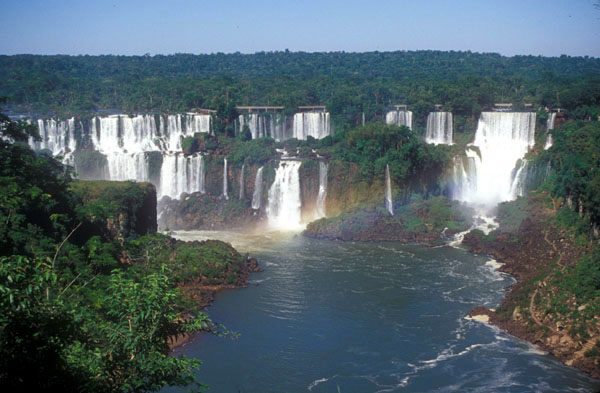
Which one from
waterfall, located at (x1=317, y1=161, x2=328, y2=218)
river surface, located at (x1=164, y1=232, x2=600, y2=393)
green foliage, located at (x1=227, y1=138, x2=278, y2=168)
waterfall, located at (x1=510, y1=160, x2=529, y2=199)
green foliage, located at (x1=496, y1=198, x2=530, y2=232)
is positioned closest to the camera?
river surface, located at (x1=164, y1=232, x2=600, y2=393)

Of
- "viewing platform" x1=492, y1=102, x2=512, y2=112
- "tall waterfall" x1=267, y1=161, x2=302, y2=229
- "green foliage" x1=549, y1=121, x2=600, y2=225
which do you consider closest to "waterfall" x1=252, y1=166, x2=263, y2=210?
"tall waterfall" x1=267, y1=161, x2=302, y2=229

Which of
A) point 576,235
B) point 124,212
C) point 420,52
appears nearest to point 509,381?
point 576,235

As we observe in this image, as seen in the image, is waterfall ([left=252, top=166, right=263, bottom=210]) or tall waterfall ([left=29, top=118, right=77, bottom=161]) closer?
waterfall ([left=252, top=166, right=263, bottom=210])

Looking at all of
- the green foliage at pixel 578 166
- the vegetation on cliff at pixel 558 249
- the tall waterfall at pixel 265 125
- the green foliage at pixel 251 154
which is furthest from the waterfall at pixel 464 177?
the tall waterfall at pixel 265 125

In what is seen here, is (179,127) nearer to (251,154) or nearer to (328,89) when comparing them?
(251,154)

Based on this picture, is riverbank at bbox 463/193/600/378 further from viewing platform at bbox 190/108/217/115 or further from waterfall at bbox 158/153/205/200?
viewing platform at bbox 190/108/217/115

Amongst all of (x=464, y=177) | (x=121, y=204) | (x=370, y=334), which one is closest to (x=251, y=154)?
(x=464, y=177)

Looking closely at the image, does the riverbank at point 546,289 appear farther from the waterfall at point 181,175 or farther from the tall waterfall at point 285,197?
the waterfall at point 181,175
